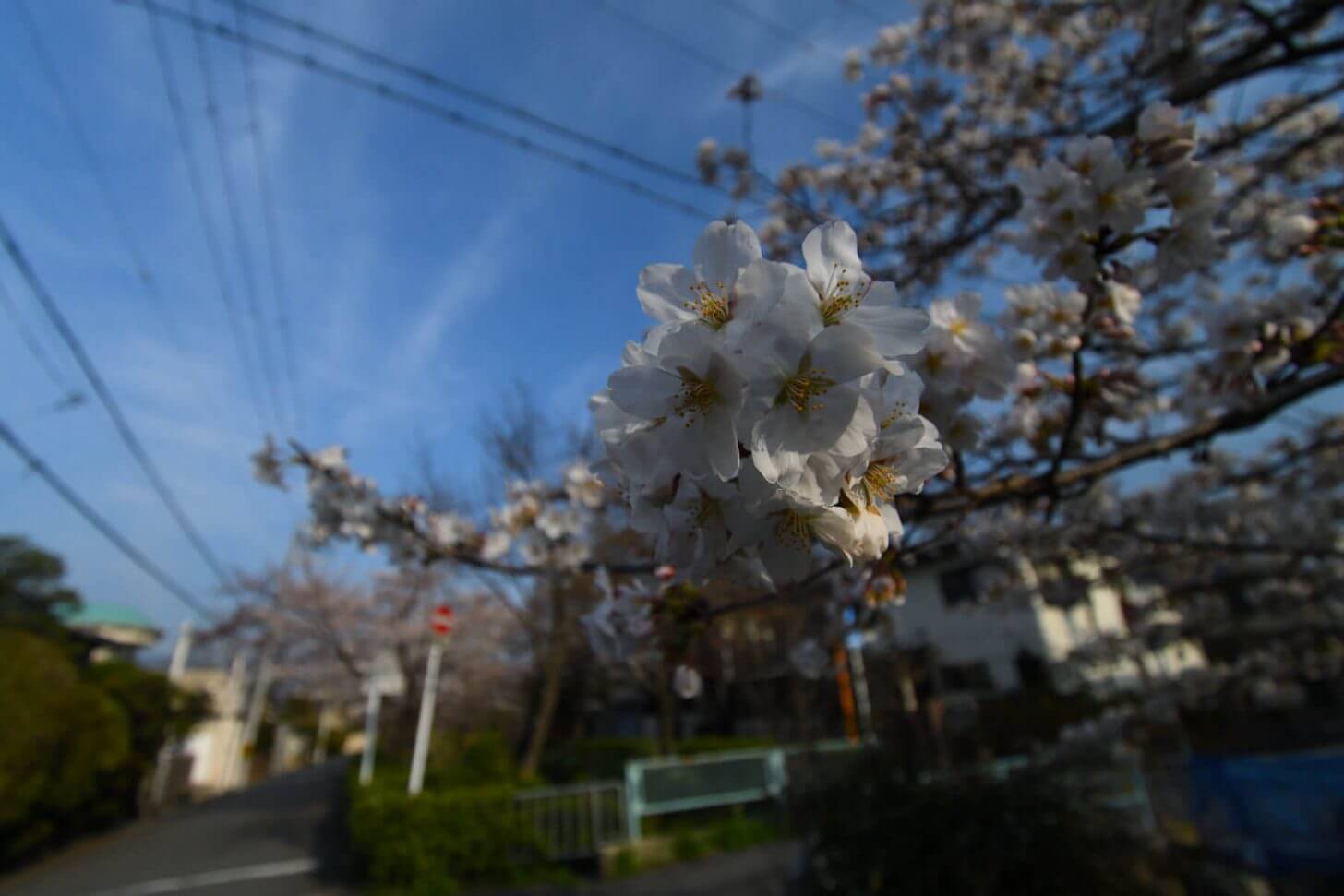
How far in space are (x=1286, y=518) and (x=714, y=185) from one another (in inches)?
268

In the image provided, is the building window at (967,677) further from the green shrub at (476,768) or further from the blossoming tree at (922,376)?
the blossoming tree at (922,376)

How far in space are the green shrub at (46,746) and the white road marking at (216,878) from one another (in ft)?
6.45

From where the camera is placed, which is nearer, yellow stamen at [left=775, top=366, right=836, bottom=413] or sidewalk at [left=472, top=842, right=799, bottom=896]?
yellow stamen at [left=775, top=366, right=836, bottom=413]

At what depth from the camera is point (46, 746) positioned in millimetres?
8953

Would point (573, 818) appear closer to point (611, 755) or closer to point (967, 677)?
point (611, 755)

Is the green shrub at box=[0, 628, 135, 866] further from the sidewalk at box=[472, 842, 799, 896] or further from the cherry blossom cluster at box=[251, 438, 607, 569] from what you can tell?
the cherry blossom cluster at box=[251, 438, 607, 569]

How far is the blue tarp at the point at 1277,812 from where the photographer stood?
3.65 m

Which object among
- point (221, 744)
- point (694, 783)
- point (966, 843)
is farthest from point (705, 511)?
point (221, 744)

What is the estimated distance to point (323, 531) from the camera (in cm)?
281

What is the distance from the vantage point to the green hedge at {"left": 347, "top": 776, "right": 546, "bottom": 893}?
764 cm

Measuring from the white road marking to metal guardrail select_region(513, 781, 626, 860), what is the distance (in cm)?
345

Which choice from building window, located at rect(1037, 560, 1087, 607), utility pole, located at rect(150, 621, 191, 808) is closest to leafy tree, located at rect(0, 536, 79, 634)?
utility pole, located at rect(150, 621, 191, 808)

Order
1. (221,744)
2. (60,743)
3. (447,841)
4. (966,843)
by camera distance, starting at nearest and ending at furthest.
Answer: (966,843) → (447,841) → (60,743) → (221,744)

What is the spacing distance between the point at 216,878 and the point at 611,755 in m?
6.42
